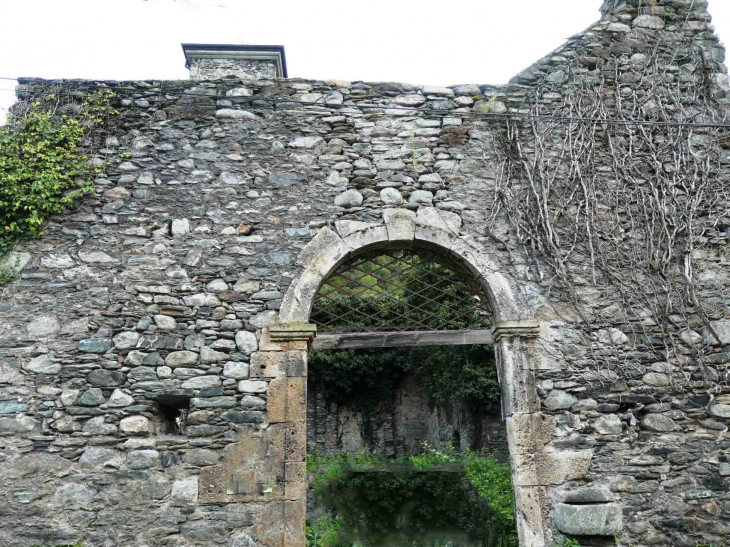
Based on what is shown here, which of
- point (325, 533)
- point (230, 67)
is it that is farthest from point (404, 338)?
point (230, 67)

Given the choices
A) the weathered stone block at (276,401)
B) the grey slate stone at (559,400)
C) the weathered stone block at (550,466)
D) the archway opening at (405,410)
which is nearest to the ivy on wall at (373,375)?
the archway opening at (405,410)

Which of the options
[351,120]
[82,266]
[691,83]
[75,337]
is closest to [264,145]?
[351,120]

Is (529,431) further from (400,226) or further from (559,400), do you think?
(400,226)

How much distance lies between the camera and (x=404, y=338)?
18.9 feet

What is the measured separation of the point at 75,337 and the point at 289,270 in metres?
1.73

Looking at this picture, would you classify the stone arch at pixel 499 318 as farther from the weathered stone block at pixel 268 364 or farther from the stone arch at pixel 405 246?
the weathered stone block at pixel 268 364

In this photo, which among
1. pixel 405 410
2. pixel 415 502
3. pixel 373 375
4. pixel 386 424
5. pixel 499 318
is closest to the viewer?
pixel 499 318

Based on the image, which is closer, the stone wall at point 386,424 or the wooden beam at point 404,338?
the wooden beam at point 404,338

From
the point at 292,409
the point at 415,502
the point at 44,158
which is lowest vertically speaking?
Answer: the point at 415,502

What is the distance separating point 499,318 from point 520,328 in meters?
0.19

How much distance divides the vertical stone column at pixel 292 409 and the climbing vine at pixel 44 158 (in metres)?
2.14

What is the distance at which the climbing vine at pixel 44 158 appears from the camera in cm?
487

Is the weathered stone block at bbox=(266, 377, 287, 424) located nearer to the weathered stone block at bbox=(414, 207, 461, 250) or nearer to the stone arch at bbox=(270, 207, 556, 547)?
the stone arch at bbox=(270, 207, 556, 547)

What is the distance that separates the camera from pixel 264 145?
5.23 meters
